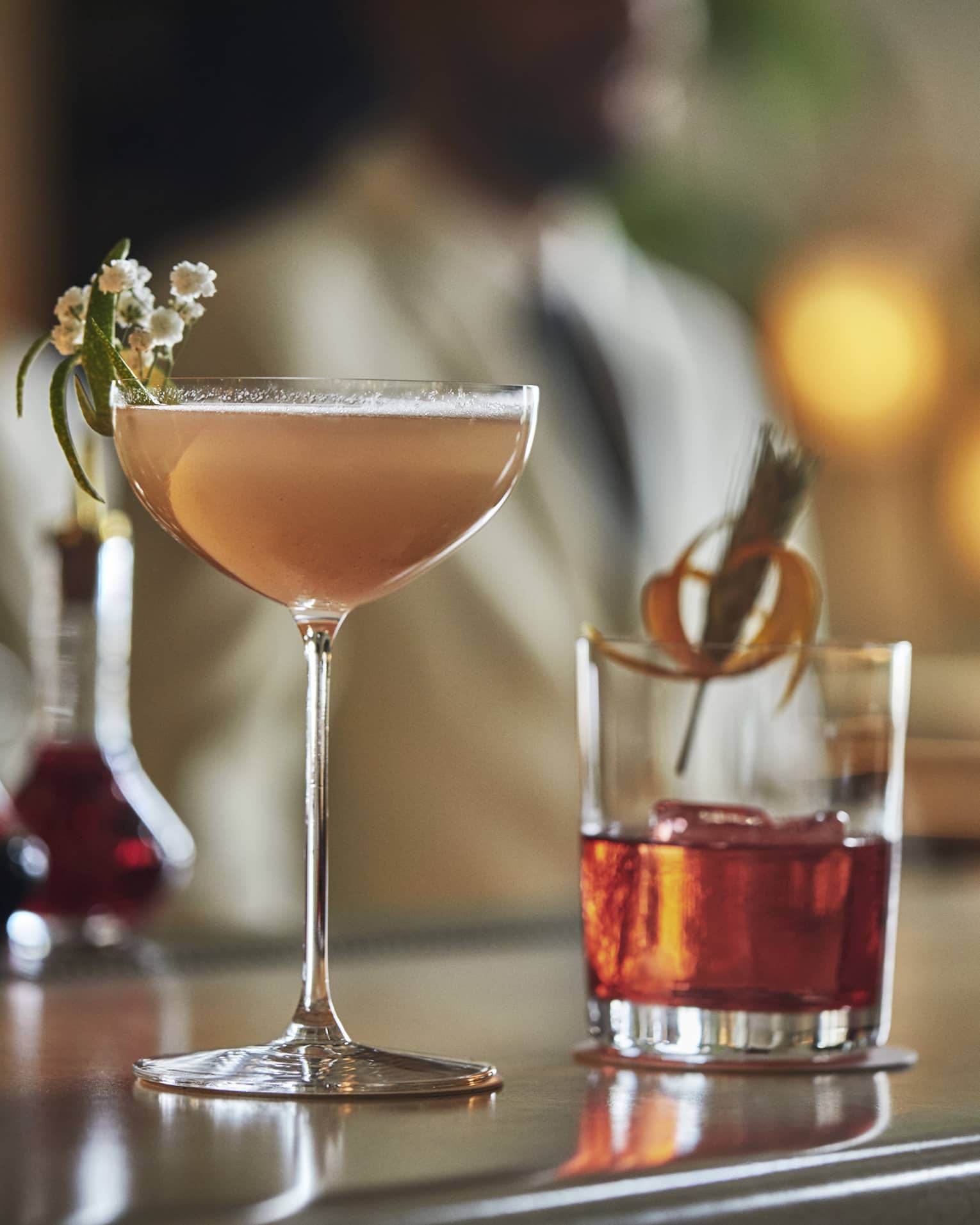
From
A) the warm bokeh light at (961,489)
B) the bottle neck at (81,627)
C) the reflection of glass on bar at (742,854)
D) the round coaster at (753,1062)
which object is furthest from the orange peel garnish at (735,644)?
the warm bokeh light at (961,489)

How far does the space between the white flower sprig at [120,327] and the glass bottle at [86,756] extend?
36cm

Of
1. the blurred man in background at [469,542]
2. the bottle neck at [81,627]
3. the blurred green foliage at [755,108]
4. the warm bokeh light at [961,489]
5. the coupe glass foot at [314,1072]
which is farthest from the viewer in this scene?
the warm bokeh light at [961,489]

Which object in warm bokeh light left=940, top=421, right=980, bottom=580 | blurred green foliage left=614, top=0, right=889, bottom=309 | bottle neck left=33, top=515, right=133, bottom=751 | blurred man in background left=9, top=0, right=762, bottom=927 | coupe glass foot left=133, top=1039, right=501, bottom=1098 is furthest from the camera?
warm bokeh light left=940, top=421, right=980, bottom=580

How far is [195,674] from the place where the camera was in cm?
193

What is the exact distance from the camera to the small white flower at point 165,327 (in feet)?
1.79

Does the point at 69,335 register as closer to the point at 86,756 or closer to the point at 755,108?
the point at 86,756

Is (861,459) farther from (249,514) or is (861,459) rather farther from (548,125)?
(249,514)

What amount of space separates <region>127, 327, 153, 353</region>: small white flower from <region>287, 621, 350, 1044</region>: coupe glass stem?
0.32 feet

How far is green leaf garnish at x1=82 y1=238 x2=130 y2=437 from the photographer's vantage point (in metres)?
0.54

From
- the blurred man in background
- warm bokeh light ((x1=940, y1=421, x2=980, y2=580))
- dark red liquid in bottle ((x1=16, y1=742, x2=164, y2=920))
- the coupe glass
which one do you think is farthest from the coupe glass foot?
warm bokeh light ((x1=940, y1=421, x2=980, y2=580))

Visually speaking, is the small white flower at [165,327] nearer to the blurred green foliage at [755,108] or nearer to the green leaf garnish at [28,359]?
the green leaf garnish at [28,359]

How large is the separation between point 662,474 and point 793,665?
5.15 feet

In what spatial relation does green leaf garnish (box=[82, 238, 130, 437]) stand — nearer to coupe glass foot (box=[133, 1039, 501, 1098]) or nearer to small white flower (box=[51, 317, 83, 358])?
small white flower (box=[51, 317, 83, 358])

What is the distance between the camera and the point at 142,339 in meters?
0.55
